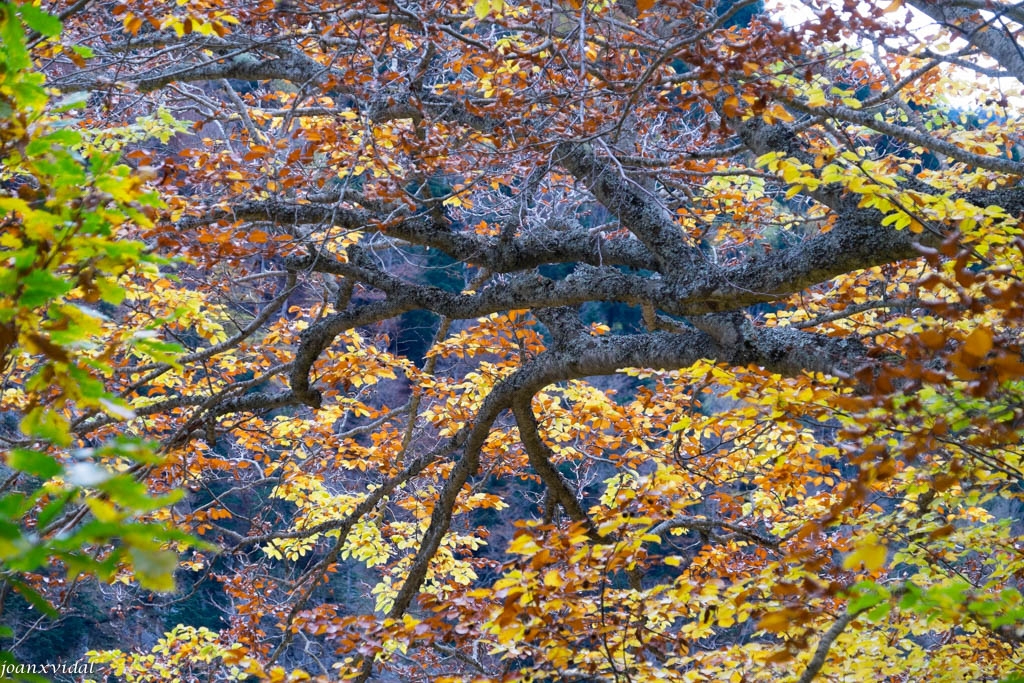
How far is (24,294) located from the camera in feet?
3.77

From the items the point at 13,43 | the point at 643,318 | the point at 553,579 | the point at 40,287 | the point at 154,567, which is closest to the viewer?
the point at 154,567

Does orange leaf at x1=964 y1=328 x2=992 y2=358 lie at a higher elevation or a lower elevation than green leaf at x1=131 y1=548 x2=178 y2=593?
higher

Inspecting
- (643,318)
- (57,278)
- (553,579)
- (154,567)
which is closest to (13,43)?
(57,278)

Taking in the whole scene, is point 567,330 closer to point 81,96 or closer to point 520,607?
point 520,607

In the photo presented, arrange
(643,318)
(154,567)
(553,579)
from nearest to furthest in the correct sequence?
1. (154,567)
2. (553,579)
3. (643,318)

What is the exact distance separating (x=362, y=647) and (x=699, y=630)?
1162mm

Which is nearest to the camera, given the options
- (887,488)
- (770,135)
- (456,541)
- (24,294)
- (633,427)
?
(24,294)

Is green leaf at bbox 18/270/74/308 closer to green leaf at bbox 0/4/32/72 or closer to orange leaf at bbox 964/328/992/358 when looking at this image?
green leaf at bbox 0/4/32/72

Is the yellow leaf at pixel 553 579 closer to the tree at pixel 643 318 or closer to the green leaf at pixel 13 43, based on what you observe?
the tree at pixel 643 318

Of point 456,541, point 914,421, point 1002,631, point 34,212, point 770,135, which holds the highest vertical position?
point 770,135

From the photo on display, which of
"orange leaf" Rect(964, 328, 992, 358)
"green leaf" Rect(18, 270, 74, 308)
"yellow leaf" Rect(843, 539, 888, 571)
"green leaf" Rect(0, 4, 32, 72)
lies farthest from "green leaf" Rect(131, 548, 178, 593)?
"orange leaf" Rect(964, 328, 992, 358)

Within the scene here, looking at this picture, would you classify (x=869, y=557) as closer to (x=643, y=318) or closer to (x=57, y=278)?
(x=57, y=278)

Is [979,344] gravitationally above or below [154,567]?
above

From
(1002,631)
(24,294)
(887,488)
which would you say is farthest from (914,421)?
(887,488)
